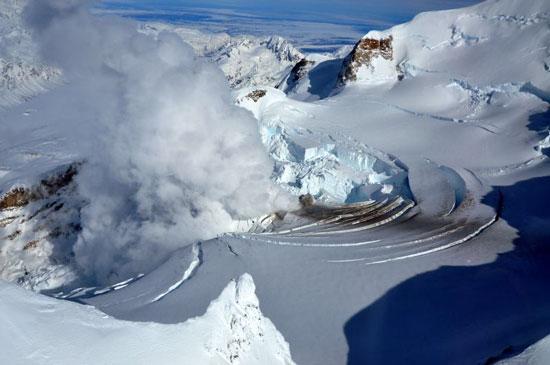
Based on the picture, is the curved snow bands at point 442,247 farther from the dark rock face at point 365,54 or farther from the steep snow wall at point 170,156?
the dark rock face at point 365,54

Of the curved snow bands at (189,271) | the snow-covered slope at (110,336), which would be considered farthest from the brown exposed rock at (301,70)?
the snow-covered slope at (110,336)

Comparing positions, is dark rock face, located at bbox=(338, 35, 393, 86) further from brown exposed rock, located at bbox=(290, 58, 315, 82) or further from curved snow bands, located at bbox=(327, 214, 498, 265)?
curved snow bands, located at bbox=(327, 214, 498, 265)

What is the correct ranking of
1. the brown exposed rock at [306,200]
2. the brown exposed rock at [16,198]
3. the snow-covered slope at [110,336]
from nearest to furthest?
the snow-covered slope at [110,336] → the brown exposed rock at [306,200] → the brown exposed rock at [16,198]

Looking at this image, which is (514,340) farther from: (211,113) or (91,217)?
(91,217)

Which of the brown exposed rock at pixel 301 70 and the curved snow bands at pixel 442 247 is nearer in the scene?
the curved snow bands at pixel 442 247

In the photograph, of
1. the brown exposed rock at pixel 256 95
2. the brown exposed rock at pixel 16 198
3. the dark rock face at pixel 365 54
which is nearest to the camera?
the brown exposed rock at pixel 16 198

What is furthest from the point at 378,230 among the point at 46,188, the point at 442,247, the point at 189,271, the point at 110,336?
the point at 46,188
